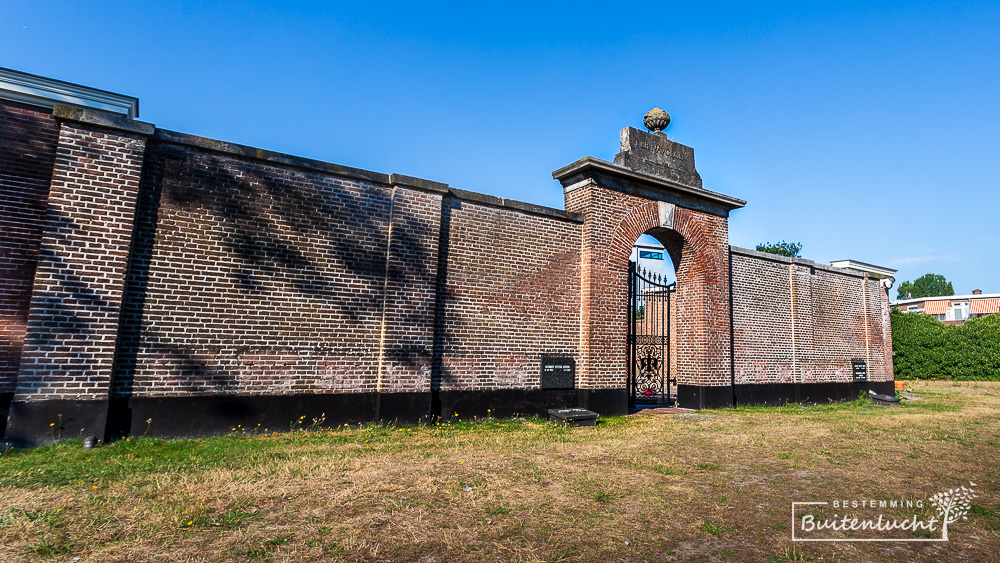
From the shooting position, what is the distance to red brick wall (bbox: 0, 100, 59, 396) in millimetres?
6082

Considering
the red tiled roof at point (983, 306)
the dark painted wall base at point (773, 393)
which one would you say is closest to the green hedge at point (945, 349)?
the dark painted wall base at point (773, 393)

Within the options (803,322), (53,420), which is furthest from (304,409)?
(803,322)

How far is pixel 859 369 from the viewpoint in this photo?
50.3ft

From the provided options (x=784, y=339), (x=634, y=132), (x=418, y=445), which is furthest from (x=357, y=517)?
(x=784, y=339)

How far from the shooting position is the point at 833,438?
25.7ft

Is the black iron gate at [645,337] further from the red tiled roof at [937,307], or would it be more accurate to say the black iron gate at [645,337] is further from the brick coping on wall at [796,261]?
the red tiled roof at [937,307]

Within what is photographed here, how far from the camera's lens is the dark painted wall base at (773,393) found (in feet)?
38.0

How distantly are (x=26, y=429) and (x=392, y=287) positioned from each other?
459 cm

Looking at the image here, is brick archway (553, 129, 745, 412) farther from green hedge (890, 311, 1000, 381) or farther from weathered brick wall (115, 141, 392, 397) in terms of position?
green hedge (890, 311, 1000, 381)

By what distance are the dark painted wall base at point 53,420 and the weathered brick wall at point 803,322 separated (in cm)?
1244

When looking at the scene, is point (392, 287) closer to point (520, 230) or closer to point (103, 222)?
point (520, 230)

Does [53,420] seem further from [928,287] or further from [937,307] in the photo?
[928,287]

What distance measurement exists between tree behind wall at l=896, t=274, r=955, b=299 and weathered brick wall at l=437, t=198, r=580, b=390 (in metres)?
96.6

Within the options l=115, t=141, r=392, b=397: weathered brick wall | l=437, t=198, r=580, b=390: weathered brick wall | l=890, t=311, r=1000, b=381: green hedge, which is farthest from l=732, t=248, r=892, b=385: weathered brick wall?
l=115, t=141, r=392, b=397: weathered brick wall
